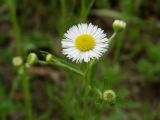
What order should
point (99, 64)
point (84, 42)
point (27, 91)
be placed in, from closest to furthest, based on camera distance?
point (84, 42) < point (27, 91) < point (99, 64)

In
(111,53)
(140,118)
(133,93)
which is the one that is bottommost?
(140,118)

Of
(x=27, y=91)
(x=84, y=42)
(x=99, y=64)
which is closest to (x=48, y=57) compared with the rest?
(x=84, y=42)

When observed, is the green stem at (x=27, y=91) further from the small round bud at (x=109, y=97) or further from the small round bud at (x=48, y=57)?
the small round bud at (x=109, y=97)

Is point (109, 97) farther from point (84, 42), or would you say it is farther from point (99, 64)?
point (99, 64)

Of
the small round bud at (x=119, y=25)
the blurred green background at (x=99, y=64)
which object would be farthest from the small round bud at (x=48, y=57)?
the blurred green background at (x=99, y=64)

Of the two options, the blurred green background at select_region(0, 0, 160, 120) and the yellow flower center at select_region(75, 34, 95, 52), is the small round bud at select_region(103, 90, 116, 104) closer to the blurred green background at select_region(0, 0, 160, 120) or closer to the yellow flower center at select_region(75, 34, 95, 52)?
the yellow flower center at select_region(75, 34, 95, 52)

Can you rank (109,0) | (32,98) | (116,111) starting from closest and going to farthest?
1. (116,111)
2. (32,98)
3. (109,0)

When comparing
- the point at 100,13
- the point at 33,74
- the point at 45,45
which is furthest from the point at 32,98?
the point at 100,13

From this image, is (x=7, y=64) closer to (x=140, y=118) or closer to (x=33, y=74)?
(x=33, y=74)
